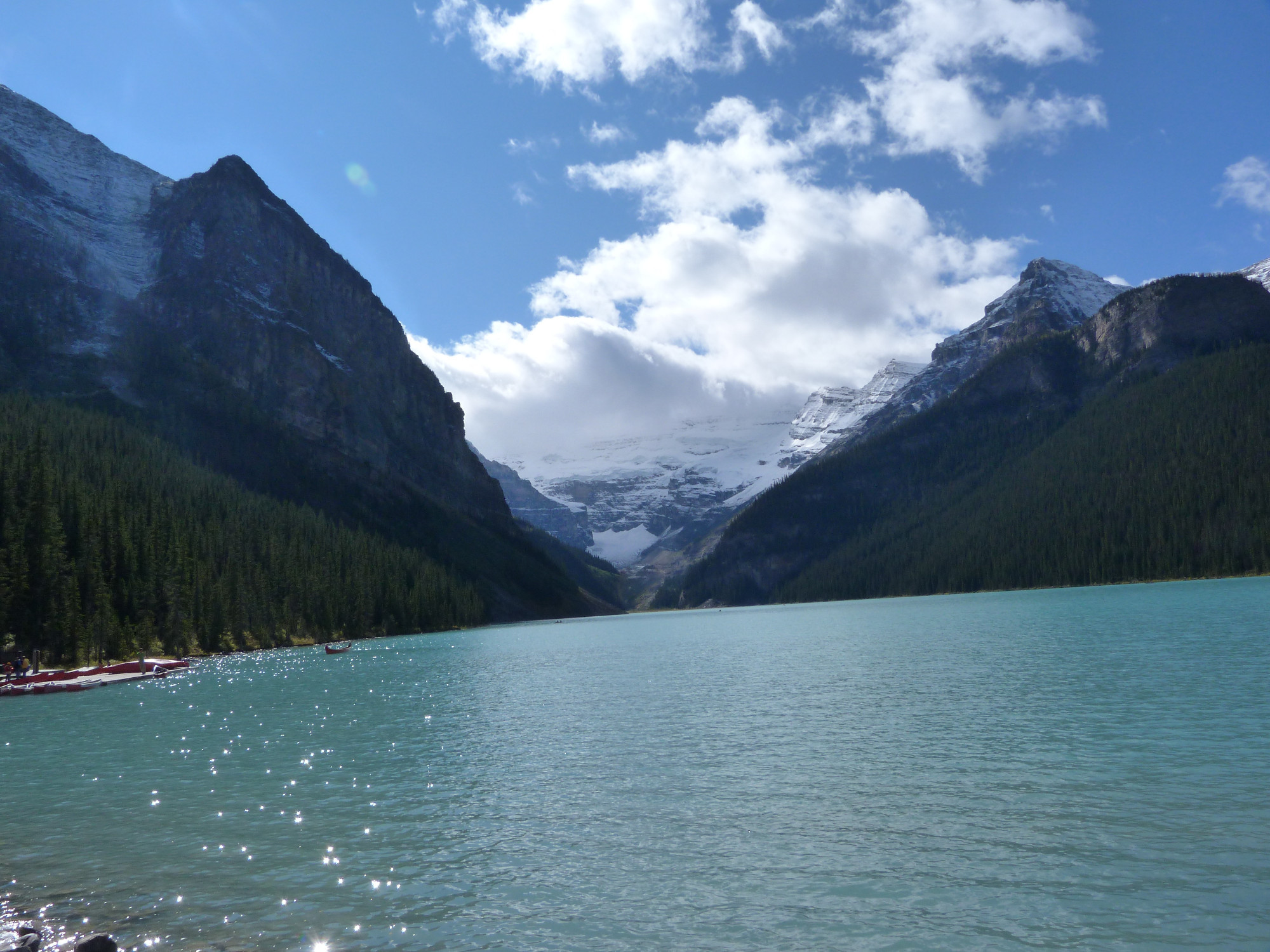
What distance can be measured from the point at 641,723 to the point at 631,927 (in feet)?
83.5

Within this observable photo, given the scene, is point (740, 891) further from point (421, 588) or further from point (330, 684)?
point (421, 588)

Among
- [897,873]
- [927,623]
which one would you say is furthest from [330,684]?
[927,623]

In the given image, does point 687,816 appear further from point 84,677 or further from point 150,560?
point 150,560

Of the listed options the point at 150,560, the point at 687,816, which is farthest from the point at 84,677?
the point at 687,816

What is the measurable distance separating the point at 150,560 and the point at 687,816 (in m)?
110

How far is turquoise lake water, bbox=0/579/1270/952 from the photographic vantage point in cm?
1750

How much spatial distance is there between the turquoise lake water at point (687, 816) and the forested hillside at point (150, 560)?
48207 mm

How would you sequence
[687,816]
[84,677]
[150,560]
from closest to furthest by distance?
1. [687,816]
2. [84,677]
3. [150,560]

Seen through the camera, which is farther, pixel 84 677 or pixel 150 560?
pixel 150 560

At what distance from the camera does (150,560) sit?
113 m

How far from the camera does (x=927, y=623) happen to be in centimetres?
11125

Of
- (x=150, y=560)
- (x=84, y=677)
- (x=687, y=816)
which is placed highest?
(x=150, y=560)

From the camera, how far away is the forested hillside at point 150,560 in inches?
3686

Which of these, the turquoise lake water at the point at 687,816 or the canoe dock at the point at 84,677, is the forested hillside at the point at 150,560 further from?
the turquoise lake water at the point at 687,816
